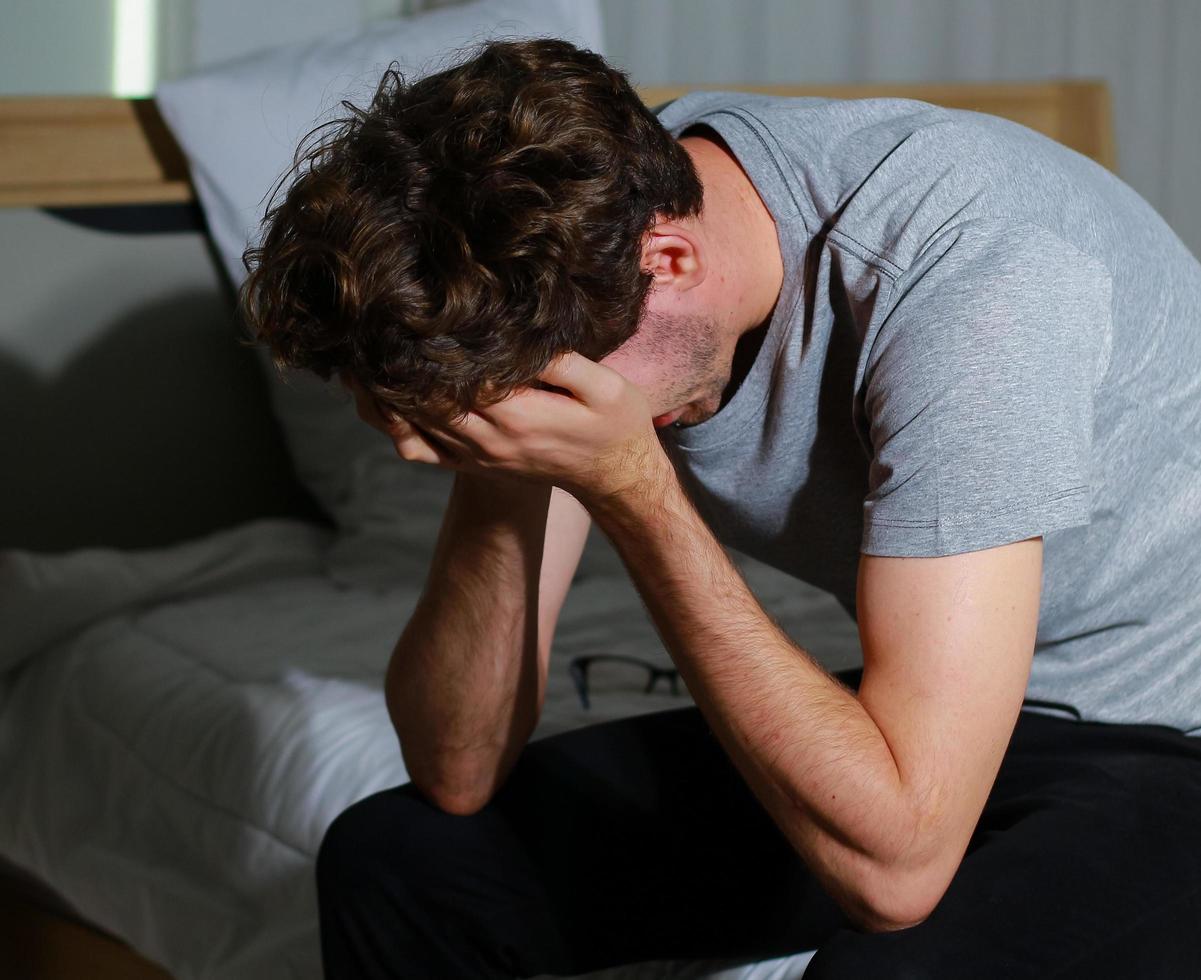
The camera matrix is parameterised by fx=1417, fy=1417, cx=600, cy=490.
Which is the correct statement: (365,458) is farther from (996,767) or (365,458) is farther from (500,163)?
(996,767)

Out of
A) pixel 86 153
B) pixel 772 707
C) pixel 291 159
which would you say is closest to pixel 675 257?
pixel 772 707

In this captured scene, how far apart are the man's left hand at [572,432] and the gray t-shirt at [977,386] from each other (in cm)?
15

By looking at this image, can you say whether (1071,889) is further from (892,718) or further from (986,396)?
(986,396)

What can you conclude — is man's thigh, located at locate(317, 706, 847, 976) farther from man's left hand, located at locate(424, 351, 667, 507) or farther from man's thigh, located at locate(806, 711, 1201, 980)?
man's left hand, located at locate(424, 351, 667, 507)

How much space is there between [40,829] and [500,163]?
103 centimetres

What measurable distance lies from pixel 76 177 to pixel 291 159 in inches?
10.8

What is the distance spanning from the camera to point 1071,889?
815 mm

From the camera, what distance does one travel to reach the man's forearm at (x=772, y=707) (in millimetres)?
795

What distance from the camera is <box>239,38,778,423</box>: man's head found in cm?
83

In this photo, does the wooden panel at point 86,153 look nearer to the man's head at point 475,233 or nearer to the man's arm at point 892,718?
the man's head at point 475,233

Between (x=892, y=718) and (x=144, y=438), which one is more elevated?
(x=892, y=718)

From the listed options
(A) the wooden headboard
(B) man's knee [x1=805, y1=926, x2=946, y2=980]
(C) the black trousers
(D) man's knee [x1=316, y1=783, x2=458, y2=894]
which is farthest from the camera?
(A) the wooden headboard

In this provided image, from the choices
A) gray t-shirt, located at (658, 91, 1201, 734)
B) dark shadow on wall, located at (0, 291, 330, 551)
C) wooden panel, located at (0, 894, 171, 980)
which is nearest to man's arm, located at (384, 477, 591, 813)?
gray t-shirt, located at (658, 91, 1201, 734)

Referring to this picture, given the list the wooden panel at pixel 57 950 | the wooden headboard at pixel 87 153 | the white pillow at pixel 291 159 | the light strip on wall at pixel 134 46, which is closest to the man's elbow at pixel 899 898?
the wooden panel at pixel 57 950
